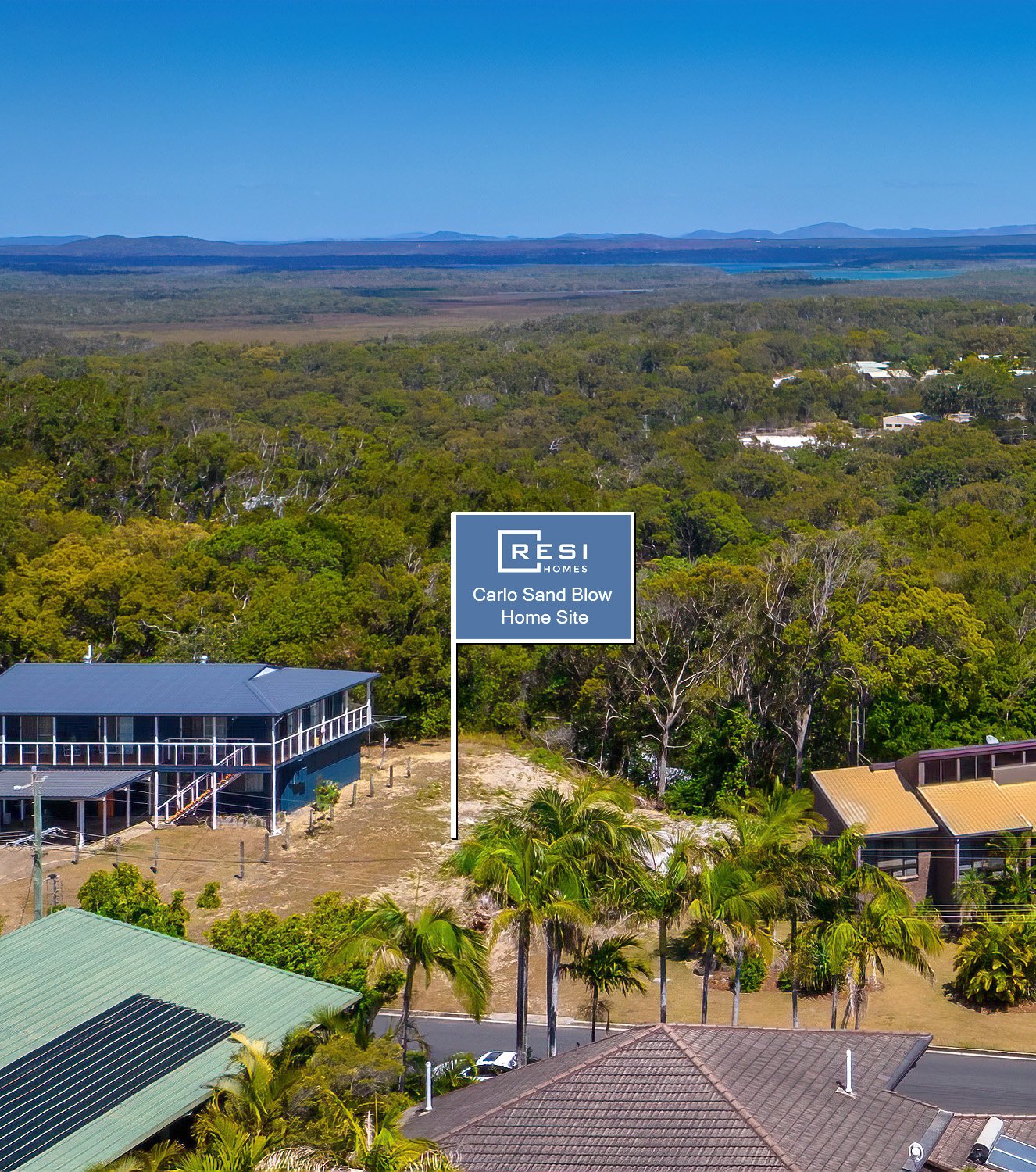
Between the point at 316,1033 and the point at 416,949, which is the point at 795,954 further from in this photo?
the point at 316,1033

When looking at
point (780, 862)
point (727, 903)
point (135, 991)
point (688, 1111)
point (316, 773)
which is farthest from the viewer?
point (316, 773)

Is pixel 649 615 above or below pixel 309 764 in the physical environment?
above

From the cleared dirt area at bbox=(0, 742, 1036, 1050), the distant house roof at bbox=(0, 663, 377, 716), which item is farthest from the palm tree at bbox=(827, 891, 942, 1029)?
the distant house roof at bbox=(0, 663, 377, 716)

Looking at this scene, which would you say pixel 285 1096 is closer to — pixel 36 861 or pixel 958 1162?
pixel 958 1162

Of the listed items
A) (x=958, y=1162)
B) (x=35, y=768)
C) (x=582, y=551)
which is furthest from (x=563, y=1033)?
(x=35, y=768)

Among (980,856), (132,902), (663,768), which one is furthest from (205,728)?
(980,856)

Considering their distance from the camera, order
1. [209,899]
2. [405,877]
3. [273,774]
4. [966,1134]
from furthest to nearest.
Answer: [273,774]
[405,877]
[209,899]
[966,1134]

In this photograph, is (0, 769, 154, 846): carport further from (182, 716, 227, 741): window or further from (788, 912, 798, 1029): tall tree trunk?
(788, 912, 798, 1029): tall tree trunk
